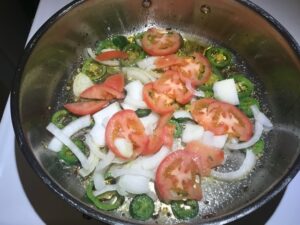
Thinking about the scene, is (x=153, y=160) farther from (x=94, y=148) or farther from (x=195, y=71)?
(x=195, y=71)

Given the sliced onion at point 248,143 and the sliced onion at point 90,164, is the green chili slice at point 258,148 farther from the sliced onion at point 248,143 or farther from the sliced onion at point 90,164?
the sliced onion at point 90,164

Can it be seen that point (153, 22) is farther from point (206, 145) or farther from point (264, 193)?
point (264, 193)

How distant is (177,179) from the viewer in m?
0.92

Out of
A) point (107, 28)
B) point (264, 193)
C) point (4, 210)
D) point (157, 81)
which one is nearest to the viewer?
point (264, 193)

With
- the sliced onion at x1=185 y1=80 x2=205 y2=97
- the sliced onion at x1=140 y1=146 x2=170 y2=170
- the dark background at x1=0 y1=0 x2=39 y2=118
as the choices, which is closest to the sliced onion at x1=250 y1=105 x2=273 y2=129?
the sliced onion at x1=185 y1=80 x2=205 y2=97

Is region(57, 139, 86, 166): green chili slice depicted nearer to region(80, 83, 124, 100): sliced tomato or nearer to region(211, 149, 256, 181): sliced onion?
region(80, 83, 124, 100): sliced tomato

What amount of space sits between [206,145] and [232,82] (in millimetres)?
192

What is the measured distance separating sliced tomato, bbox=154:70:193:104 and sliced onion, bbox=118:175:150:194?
226 mm

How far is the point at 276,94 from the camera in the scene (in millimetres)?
1103

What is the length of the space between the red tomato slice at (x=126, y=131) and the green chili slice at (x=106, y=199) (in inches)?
3.4

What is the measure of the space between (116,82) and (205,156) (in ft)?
0.95

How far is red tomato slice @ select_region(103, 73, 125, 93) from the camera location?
1068 mm

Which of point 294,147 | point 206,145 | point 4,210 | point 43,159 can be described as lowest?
point 4,210

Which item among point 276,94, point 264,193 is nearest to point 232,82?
point 276,94
